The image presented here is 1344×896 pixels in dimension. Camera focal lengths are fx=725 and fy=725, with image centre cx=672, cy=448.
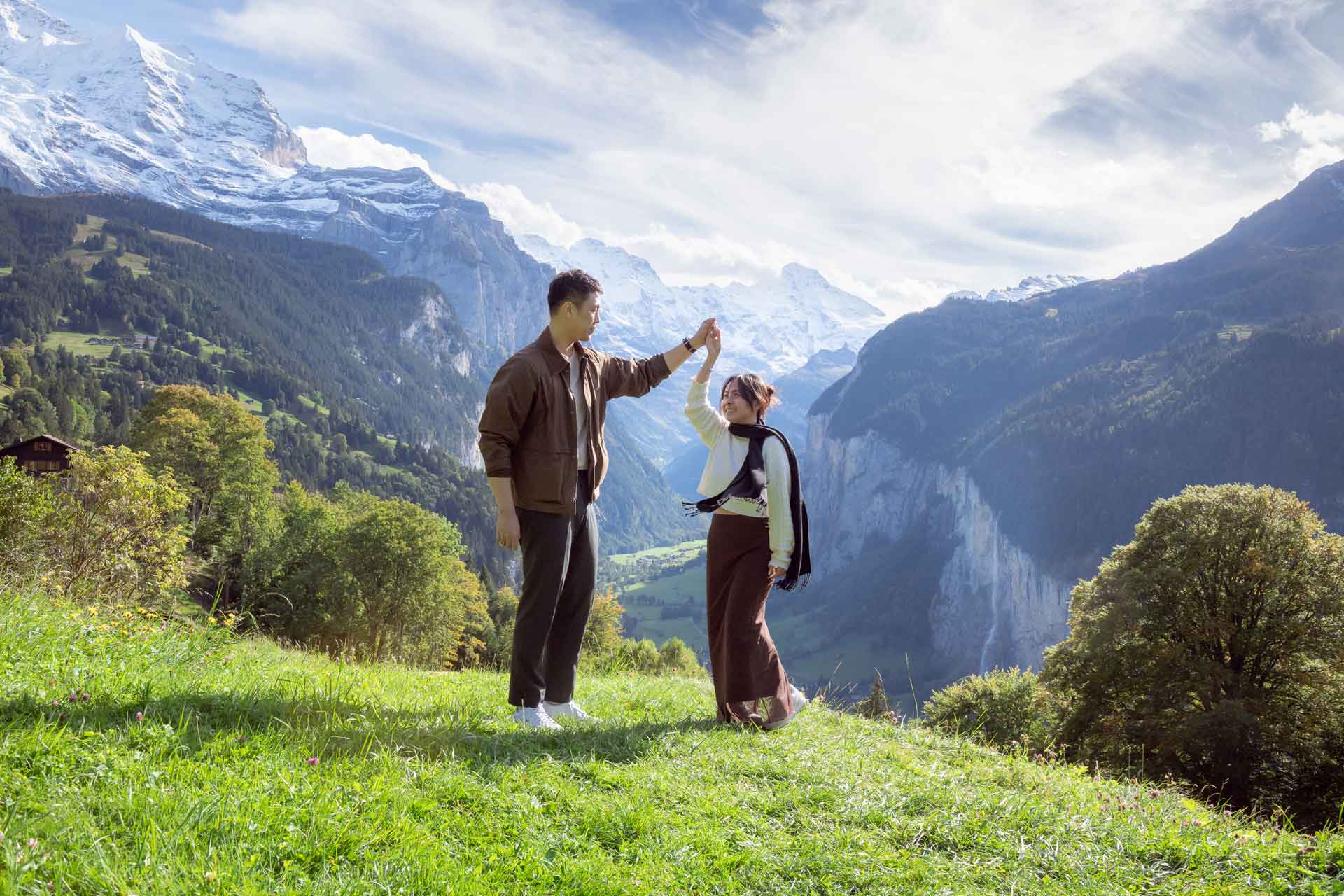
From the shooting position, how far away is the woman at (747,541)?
6152 mm

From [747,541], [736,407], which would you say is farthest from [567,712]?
[736,407]

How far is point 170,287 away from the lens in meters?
175

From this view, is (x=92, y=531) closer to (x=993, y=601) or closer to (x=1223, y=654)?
(x=1223, y=654)

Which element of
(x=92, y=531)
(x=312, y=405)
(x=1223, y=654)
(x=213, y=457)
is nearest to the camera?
(x=92, y=531)

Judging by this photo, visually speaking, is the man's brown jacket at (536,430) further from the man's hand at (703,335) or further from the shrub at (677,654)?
the shrub at (677,654)

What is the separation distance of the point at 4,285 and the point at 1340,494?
262 meters

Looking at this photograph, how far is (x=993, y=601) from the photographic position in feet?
533

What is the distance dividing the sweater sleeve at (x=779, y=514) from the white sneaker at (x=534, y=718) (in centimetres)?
221

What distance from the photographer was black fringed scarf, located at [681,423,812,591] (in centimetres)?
625

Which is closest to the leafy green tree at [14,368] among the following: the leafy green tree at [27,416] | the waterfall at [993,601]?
the leafy green tree at [27,416]

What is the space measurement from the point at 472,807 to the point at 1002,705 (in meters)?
31.9

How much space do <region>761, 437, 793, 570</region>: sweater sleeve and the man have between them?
1467 millimetres

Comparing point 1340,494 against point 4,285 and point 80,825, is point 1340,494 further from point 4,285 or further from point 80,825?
point 4,285

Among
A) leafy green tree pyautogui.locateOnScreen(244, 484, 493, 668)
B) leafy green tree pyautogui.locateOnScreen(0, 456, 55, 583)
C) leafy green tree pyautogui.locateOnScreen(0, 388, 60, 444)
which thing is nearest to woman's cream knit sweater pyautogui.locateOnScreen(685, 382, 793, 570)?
leafy green tree pyautogui.locateOnScreen(0, 456, 55, 583)
